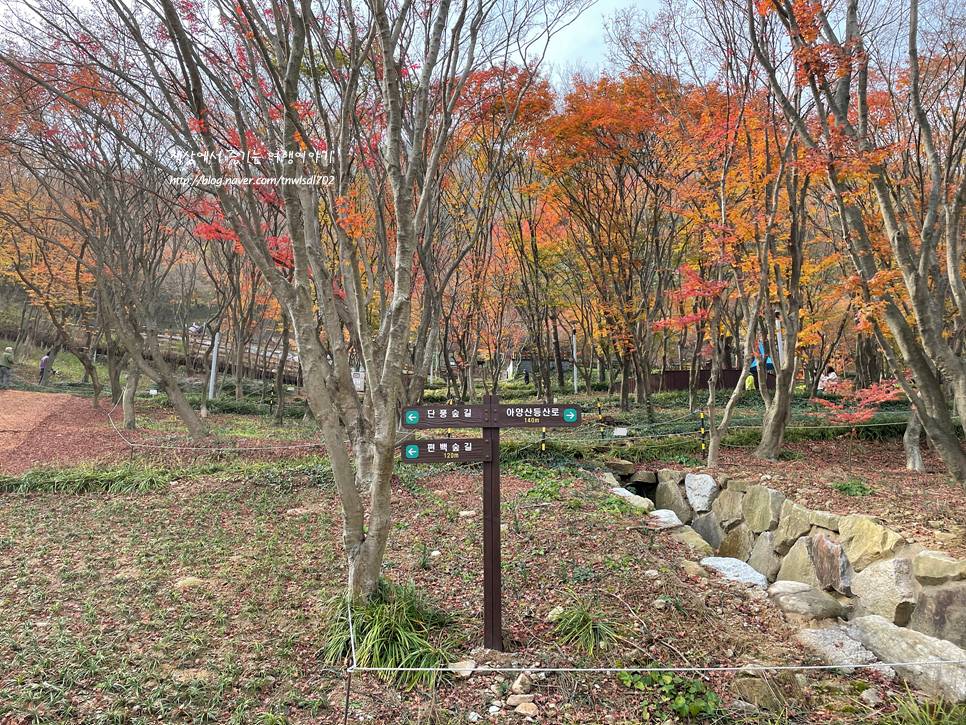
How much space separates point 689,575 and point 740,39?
6.99 metres

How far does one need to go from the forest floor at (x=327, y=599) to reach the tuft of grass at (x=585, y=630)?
61 millimetres

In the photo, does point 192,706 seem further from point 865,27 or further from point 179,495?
point 865,27

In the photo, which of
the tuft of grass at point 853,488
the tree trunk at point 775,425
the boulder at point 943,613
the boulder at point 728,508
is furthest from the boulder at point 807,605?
the tree trunk at point 775,425

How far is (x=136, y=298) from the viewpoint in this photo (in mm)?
9680

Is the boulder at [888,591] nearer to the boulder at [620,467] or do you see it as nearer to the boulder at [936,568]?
the boulder at [936,568]

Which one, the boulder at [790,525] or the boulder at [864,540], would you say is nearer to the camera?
the boulder at [864,540]

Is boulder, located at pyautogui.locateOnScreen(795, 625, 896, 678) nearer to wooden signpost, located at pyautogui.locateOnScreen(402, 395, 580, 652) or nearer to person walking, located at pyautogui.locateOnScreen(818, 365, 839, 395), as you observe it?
wooden signpost, located at pyautogui.locateOnScreen(402, 395, 580, 652)

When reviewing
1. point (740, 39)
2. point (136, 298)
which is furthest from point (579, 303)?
point (136, 298)

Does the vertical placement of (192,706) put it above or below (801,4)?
below

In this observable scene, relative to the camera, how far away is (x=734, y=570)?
17.4 ft

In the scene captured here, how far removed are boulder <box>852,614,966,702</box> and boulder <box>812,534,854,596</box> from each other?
0.55 metres

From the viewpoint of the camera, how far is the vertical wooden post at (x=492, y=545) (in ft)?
11.9

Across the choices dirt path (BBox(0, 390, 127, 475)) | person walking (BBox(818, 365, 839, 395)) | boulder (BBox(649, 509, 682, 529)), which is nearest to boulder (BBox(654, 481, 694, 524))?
boulder (BBox(649, 509, 682, 529))

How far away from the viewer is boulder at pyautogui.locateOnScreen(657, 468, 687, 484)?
8328mm
